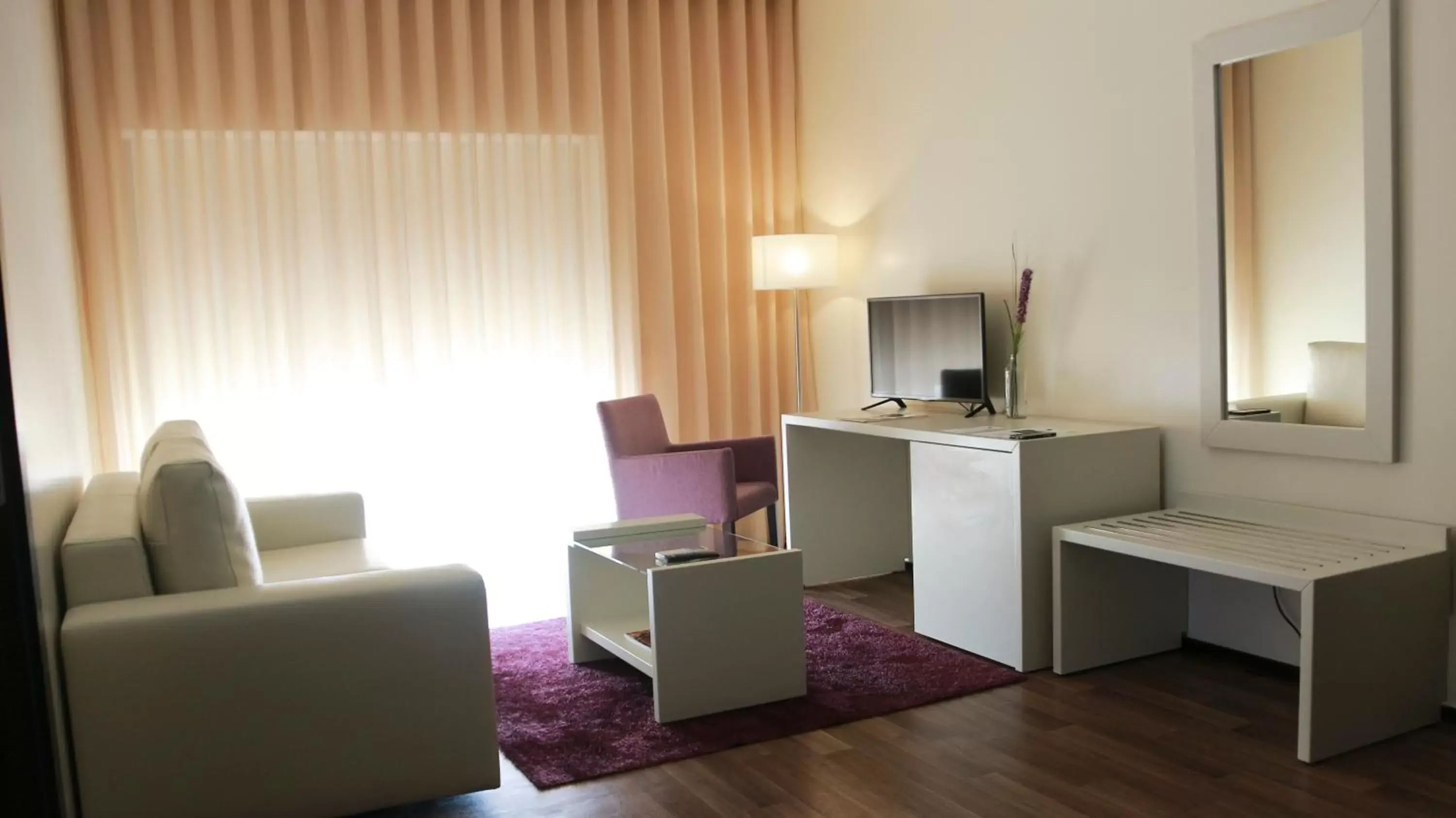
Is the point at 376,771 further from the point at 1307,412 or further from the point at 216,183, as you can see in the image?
the point at 216,183

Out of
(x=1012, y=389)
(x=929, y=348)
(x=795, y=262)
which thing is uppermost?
(x=795, y=262)

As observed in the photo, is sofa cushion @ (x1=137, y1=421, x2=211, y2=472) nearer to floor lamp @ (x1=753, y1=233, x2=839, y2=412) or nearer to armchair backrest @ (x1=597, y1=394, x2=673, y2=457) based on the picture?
armchair backrest @ (x1=597, y1=394, x2=673, y2=457)

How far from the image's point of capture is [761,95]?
5.79 meters

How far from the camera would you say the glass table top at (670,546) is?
134 inches

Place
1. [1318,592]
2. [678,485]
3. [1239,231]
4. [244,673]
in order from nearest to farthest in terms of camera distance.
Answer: [244,673]
[1318,592]
[1239,231]
[678,485]

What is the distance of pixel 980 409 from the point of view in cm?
459

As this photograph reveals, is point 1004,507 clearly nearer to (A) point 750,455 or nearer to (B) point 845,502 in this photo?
(B) point 845,502

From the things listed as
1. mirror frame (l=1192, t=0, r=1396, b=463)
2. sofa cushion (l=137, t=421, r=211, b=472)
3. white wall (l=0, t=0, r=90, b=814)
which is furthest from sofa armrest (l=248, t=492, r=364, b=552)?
mirror frame (l=1192, t=0, r=1396, b=463)

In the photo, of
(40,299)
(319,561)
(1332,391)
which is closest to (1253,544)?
(1332,391)

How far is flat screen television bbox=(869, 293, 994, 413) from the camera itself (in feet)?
14.6

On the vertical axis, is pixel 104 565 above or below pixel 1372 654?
above

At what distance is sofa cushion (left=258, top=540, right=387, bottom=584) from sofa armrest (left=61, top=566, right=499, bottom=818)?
0.69m

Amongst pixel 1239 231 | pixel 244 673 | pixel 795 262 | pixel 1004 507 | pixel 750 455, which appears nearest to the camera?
pixel 244 673

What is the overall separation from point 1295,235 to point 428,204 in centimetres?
352
